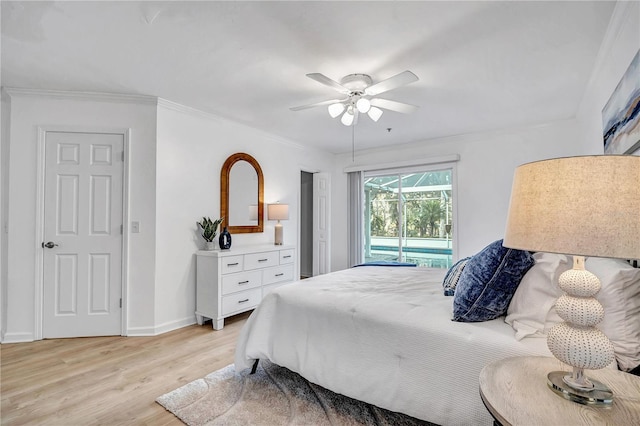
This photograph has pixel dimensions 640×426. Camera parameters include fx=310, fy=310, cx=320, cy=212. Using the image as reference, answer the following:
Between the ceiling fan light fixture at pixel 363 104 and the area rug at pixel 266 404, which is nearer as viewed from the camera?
the area rug at pixel 266 404

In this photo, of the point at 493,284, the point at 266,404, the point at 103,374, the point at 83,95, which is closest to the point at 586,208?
the point at 493,284

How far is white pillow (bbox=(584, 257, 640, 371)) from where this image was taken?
3.80 ft

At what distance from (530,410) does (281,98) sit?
299cm

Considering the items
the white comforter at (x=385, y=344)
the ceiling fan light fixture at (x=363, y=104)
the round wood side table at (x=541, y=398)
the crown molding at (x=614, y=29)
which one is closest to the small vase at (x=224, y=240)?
the white comforter at (x=385, y=344)

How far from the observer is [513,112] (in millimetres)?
3529

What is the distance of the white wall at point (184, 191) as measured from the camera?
3.21 metres

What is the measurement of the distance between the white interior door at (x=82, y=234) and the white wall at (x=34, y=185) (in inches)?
4.3

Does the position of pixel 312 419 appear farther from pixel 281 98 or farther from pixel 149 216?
pixel 281 98

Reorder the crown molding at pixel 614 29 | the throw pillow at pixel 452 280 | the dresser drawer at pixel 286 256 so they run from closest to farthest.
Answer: the crown molding at pixel 614 29 < the throw pillow at pixel 452 280 < the dresser drawer at pixel 286 256

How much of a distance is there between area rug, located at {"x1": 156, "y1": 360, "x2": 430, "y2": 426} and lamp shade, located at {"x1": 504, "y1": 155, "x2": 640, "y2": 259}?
137 centimetres

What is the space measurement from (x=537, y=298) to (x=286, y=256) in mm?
3104

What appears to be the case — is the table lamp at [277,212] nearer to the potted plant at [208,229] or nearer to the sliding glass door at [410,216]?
the potted plant at [208,229]

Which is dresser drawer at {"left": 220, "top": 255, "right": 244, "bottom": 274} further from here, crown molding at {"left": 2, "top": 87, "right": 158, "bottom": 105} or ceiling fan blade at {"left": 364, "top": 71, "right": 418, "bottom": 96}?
ceiling fan blade at {"left": 364, "top": 71, "right": 418, "bottom": 96}

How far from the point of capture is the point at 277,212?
4.29 m
